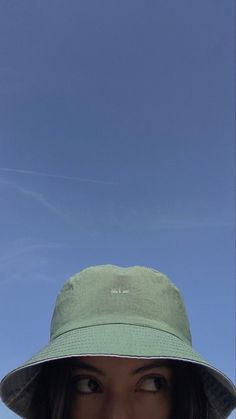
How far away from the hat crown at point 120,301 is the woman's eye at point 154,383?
0.25 metres

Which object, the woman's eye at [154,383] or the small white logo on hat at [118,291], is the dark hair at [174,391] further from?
the small white logo on hat at [118,291]

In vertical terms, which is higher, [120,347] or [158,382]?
[120,347]

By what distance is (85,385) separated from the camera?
2.83 metres

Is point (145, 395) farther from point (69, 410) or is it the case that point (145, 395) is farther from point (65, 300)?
point (65, 300)

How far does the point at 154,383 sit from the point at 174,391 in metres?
0.16

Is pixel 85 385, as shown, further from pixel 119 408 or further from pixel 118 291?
pixel 118 291

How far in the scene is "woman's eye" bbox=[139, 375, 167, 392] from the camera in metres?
2.83

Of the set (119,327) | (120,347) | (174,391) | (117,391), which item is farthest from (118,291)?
(174,391)

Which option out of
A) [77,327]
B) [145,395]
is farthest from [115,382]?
[77,327]

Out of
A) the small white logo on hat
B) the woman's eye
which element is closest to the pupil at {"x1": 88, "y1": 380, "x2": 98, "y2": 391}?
the woman's eye

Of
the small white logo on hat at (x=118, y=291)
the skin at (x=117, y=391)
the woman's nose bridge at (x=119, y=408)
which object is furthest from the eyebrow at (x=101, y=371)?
the small white logo on hat at (x=118, y=291)

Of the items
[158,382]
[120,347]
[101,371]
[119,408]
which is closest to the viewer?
[120,347]

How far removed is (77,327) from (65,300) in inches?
8.5

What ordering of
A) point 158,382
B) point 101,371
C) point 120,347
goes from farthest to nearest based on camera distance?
1. point 158,382
2. point 101,371
3. point 120,347
